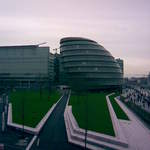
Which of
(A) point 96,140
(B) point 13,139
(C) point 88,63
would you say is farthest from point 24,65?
(A) point 96,140

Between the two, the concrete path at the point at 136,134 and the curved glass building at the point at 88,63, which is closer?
the concrete path at the point at 136,134

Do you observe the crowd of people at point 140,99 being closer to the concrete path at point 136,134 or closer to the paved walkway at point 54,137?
the concrete path at point 136,134

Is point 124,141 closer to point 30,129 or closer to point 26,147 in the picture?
point 26,147

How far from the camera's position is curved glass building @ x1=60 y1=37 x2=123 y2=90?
94.1m

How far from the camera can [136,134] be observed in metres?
26.6

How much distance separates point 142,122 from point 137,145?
11993 mm

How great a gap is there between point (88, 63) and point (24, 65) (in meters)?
31.6

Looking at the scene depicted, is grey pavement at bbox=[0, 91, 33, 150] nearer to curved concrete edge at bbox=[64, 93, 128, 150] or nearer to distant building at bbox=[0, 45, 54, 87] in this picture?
curved concrete edge at bbox=[64, 93, 128, 150]

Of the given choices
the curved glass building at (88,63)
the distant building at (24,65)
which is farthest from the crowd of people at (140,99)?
the distant building at (24,65)

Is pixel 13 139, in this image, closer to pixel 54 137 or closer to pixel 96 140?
pixel 54 137

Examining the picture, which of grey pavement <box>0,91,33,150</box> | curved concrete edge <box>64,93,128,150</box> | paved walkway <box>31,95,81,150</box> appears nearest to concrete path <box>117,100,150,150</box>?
curved concrete edge <box>64,93,128,150</box>

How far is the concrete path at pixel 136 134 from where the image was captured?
874 inches

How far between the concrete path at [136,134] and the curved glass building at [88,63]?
59.7 metres

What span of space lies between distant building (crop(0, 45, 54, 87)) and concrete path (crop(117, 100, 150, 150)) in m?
78.2
